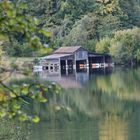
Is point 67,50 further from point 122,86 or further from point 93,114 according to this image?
point 93,114


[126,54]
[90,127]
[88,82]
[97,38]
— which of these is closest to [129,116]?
[90,127]

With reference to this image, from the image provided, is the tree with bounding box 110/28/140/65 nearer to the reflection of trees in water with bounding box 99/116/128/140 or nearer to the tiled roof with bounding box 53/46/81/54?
the tiled roof with bounding box 53/46/81/54

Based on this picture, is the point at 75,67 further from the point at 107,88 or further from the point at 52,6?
the point at 107,88

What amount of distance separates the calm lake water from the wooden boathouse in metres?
22.7

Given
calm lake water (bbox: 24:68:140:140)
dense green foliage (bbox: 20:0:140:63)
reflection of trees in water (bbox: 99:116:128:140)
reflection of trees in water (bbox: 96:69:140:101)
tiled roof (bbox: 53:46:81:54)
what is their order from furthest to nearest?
dense green foliage (bbox: 20:0:140:63), tiled roof (bbox: 53:46:81:54), reflection of trees in water (bbox: 96:69:140:101), calm lake water (bbox: 24:68:140:140), reflection of trees in water (bbox: 99:116:128:140)

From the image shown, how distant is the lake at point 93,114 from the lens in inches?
823

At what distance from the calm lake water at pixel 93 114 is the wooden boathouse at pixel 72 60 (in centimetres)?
2268

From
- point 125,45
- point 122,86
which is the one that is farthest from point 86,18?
point 122,86

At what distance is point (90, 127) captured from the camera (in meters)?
22.9

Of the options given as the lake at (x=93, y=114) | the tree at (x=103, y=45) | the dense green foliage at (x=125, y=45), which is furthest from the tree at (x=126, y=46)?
the lake at (x=93, y=114)

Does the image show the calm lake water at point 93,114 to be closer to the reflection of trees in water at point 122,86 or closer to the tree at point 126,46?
the reflection of trees in water at point 122,86

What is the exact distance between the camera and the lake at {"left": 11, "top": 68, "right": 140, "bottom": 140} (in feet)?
68.6

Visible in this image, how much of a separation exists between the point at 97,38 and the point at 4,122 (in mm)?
58005

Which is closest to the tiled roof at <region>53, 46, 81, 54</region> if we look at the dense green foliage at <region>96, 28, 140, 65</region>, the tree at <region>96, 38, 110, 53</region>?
the tree at <region>96, 38, 110, 53</region>
